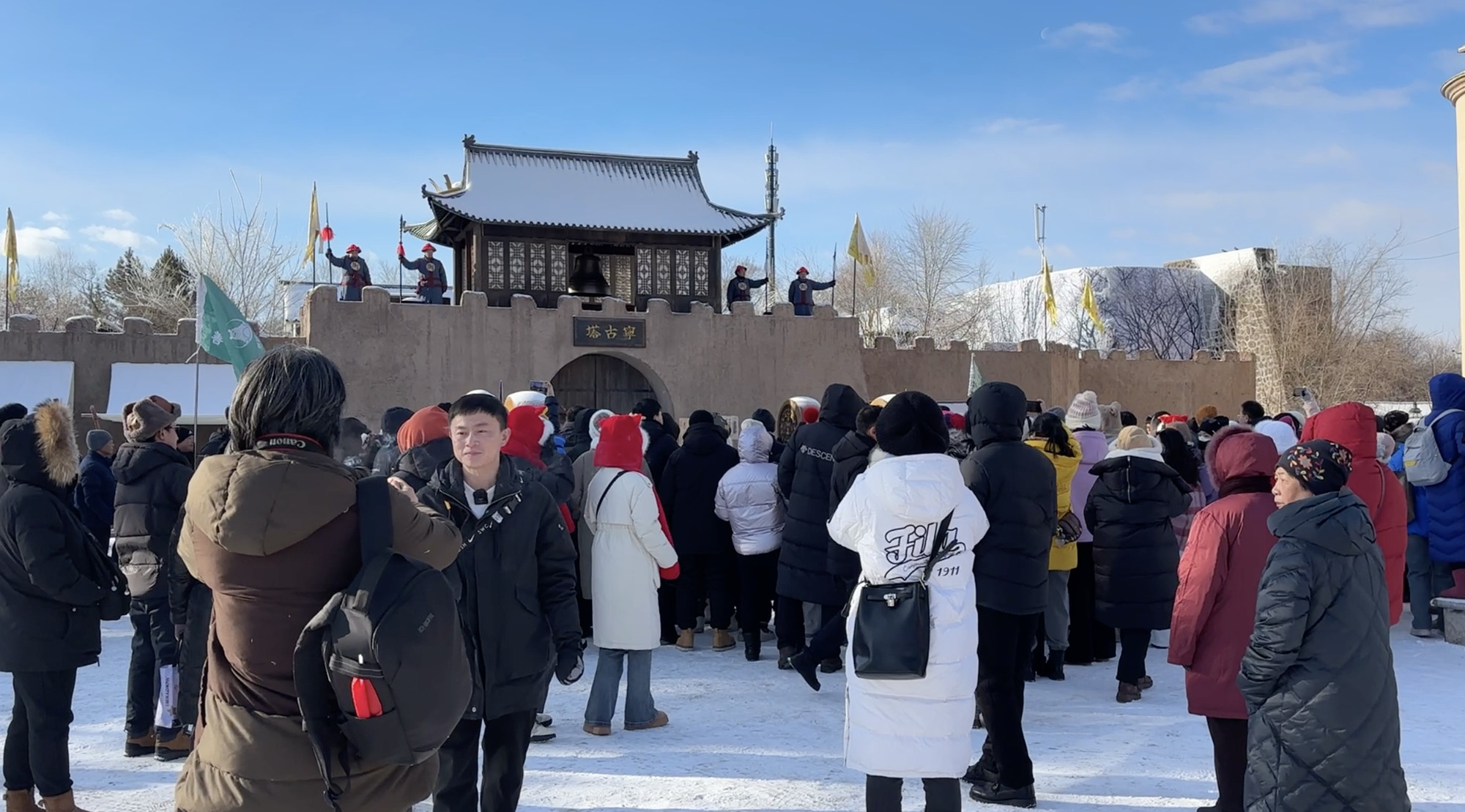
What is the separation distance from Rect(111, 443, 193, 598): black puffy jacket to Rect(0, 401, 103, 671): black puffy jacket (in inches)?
26.9

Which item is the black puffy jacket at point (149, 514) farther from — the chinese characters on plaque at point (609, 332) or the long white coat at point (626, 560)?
the chinese characters on plaque at point (609, 332)

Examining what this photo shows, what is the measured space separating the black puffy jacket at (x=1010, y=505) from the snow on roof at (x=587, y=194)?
57.9 feet

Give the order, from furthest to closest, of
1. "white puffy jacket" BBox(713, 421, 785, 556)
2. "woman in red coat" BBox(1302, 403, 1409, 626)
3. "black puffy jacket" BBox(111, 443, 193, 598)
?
1. "white puffy jacket" BBox(713, 421, 785, 556)
2. "woman in red coat" BBox(1302, 403, 1409, 626)
3. "black puffy jacket" BBox(111, 443, 193, 598)

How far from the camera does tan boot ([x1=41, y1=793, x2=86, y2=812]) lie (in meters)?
3.91

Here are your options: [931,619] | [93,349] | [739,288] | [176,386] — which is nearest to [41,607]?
[931,619]

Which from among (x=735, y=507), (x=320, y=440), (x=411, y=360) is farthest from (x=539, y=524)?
(x=411, y=360)

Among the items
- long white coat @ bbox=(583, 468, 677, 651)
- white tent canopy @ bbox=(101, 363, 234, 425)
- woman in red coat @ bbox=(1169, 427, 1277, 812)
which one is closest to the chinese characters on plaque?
white tent canopy @ bbox=(101, 363, 234, 425)

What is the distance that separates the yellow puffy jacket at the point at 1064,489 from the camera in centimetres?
→ 600

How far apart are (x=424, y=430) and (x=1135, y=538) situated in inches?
159

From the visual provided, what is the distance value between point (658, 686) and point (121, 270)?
3786 cm

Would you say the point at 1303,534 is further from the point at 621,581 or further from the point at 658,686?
the point at 658,686

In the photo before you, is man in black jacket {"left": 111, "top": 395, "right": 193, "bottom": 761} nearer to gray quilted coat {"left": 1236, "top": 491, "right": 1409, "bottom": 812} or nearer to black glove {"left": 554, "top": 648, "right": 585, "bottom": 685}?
black glove {"left": 554, "top": 648, "right": 585, "bottom": 685}

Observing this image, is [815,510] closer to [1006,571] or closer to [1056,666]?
[1056,666]

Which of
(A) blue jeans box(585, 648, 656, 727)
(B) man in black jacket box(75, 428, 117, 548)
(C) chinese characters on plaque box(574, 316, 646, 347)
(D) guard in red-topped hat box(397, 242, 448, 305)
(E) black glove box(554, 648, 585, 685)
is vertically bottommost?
(A) blue jeans box(585, 648, 656, 727)
